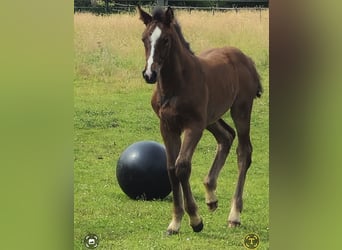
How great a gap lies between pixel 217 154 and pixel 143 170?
0.52 meters

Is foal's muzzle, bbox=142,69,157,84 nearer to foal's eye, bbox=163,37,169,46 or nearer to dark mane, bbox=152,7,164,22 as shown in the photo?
foal's eye, bbox=163,37,169,46

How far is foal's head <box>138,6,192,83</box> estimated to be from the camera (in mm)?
4043

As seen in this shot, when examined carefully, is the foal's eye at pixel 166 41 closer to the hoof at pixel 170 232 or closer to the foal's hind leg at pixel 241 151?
the foal's hind leg at pixel 241 151

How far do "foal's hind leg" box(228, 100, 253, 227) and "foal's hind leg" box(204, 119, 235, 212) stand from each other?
0.24ft

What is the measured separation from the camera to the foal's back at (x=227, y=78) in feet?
14.3

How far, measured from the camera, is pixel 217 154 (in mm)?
4457

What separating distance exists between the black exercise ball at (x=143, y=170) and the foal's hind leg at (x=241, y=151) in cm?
47

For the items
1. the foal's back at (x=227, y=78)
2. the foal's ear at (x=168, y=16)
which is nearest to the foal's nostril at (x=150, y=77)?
the foal's ear at (x=168, y=16)
